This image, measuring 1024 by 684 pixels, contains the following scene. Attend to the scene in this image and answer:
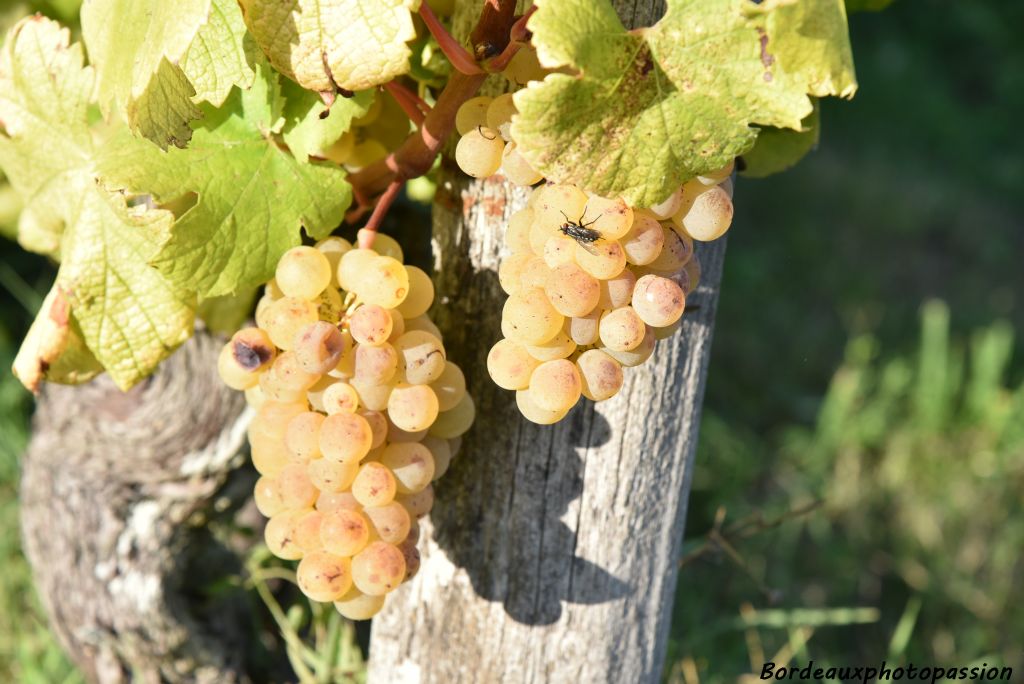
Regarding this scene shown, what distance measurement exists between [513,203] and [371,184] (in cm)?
20

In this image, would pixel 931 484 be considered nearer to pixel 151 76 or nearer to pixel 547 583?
pixel 547 583

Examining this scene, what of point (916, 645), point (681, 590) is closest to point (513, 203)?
point (681, 590)

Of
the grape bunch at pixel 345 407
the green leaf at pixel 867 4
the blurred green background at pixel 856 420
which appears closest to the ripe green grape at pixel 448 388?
the grape bunch at pixel 345 407

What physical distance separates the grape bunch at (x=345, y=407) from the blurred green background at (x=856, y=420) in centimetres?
67

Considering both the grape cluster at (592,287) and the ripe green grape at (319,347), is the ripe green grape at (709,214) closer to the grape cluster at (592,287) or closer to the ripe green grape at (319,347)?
the grape cluster at (592,287)

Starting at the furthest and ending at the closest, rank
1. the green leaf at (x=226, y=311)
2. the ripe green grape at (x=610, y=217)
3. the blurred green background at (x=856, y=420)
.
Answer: the blurred green background at (x=856, y=420)
the green leaf at (x=226, y=311)
the ripe green grape at (x=610, y=217)

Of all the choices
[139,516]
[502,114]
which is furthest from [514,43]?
[139,516]

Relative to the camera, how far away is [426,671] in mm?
1404

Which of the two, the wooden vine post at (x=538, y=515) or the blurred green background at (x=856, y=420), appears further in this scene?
the blurred green background at (x=856, y=420)

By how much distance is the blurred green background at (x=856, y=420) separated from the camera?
228 cm

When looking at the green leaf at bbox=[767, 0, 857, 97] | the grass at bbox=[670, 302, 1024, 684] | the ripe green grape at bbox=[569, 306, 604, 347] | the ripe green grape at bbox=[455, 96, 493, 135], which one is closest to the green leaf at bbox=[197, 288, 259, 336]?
the ripe green grape at bbox=[455, 96, 493, 135]

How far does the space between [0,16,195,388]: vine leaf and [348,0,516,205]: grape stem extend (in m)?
0.27

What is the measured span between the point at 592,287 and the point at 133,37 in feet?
1.64

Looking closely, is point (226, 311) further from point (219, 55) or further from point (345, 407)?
point (219, 55)
